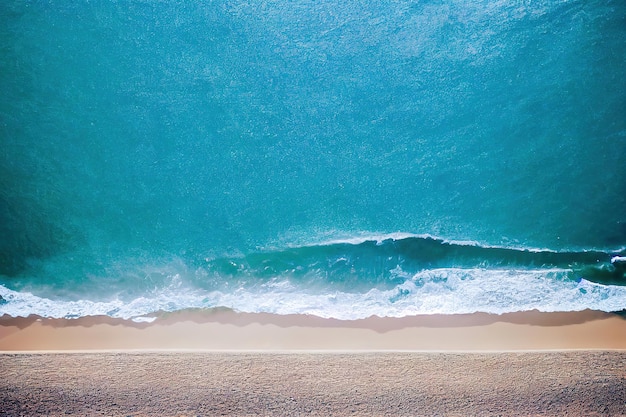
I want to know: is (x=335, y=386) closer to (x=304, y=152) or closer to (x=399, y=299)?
(x=399, y=299)

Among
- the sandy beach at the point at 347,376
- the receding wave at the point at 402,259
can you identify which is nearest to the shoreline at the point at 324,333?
the sandy beach at the point at 347,376

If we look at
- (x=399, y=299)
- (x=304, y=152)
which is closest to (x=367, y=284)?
(x=399, y=299)

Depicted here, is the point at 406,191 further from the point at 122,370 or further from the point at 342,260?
the point at 122,370

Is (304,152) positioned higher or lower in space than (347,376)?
higher

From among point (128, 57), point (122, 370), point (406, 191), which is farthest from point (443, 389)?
point (128, 57)

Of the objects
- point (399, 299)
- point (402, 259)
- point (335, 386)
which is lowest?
point (335, 386)

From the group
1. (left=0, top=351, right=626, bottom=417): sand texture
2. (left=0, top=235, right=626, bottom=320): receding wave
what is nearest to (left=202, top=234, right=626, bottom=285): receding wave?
(left=0, top=235, right=626, bottom=320): receding wave

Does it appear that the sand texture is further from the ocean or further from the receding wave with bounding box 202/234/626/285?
the receding wave with bounding box 202/234/626/285
